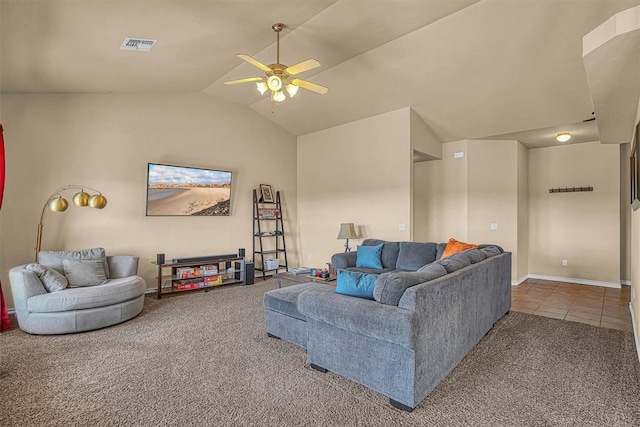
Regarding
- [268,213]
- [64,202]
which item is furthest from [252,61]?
[268,213]

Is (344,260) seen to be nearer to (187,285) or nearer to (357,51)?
(187,285)

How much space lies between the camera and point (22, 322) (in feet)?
12.0

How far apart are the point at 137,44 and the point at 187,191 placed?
2.67 metres

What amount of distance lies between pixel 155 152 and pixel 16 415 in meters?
4.26

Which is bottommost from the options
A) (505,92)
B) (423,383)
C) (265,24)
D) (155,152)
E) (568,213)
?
(423,383)

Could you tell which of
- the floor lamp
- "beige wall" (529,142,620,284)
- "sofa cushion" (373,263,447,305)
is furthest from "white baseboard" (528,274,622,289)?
the floor lamp

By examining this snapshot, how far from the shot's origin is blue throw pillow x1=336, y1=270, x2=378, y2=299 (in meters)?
2.54

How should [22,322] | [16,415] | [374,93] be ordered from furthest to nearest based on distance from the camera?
[374,93] < [22,322] < [16,415]

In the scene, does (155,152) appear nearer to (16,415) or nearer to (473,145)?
(16,415)

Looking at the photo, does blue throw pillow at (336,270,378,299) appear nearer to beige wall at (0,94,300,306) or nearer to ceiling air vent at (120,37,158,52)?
ceiling air vent at (120,37,158,52)

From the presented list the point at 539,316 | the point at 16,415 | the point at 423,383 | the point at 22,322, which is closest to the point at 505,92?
the point at 539,316

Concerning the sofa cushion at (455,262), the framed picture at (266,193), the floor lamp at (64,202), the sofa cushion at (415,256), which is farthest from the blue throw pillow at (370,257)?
the floor lamp at (64,202)

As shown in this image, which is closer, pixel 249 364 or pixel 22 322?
pixel 249 364

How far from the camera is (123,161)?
5316 millimetres
